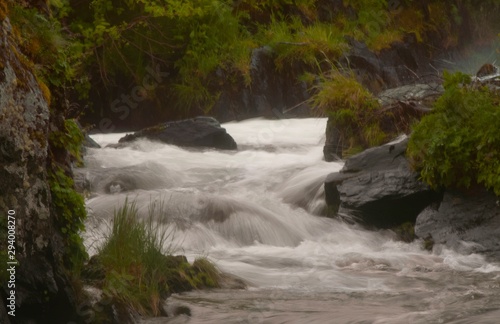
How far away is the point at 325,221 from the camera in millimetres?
7992

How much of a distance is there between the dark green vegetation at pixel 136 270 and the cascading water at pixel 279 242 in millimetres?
137

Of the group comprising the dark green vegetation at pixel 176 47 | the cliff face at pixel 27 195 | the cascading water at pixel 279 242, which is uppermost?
the dark green vegetation at pixel 176 47

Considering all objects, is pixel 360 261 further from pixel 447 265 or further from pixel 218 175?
pixel 218 175

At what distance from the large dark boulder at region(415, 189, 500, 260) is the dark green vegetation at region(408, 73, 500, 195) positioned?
0.12m

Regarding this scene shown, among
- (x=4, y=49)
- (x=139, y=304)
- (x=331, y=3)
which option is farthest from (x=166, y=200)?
(x=331, y=3)

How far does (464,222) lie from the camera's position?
7.18 m

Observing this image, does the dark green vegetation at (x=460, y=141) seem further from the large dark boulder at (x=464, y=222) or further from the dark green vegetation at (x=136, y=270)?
the dark green vegetation at (x=136, y=270)

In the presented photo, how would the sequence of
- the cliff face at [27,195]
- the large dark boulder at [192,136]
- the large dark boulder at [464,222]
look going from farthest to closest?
the large dark boulder at [192,136], the large dark boulder at [464,222], the cliff face at [27,195]

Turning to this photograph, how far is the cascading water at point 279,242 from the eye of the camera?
4.93 m

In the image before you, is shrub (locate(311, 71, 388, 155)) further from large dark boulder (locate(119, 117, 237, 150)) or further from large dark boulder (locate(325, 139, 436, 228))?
large dark boulder (locate(119, 117, 237, 150))

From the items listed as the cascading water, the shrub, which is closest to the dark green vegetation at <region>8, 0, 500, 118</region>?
the cascading water

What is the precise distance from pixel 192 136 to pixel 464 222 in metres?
5.12

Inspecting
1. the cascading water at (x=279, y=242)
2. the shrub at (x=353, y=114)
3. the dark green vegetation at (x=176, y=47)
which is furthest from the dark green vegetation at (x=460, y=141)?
the dark green vegetation at (x=176, y=47)

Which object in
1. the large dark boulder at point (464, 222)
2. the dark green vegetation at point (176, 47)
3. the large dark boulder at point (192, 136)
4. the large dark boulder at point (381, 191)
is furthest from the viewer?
the dark green vegetation at point (176, 47)
